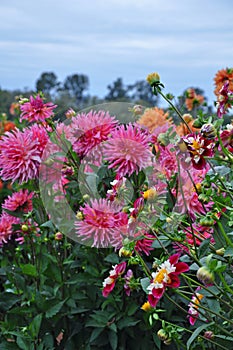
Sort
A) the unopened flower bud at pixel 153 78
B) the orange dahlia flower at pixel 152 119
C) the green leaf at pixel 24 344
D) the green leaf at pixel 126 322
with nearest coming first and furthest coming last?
the unopened flower bud at pixel 153 78 < the green leaf at pixel 126 322 < the green leaf at pixel 24 344 < the orange dahlia flower at pixel 152 119

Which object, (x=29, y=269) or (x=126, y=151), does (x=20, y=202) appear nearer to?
(x=29, y=269)

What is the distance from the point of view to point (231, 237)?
1141mm

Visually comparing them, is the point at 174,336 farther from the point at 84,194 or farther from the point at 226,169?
the point at 84,194

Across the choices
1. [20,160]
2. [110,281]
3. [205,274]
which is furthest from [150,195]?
[20,160]

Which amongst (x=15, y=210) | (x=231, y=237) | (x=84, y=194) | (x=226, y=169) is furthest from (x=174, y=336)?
(x=15, y=210)

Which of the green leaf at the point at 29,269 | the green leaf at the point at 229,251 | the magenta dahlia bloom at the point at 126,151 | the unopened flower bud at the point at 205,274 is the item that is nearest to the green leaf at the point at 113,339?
the green leaf at the point at 29,269

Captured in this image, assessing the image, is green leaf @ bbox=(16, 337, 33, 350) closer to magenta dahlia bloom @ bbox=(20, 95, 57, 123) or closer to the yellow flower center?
magenta dahlia bloom @ bbox=(20, 95, 57, 123)

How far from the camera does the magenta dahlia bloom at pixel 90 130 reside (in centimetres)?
134

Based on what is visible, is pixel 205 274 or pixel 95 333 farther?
pixel 95 333

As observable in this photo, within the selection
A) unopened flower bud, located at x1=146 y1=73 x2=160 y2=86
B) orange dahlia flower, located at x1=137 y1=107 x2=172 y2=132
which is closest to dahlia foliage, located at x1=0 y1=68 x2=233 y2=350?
unopened flower bud, located at x1=146 y1=73 x2=160 y2=86

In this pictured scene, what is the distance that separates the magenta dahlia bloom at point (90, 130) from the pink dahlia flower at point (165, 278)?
Result: 1.53 feet

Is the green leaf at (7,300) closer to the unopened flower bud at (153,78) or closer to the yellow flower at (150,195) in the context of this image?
the yellow flower at (150,195)

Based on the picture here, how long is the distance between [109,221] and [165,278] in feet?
1.28

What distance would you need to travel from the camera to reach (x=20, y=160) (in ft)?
4.55
